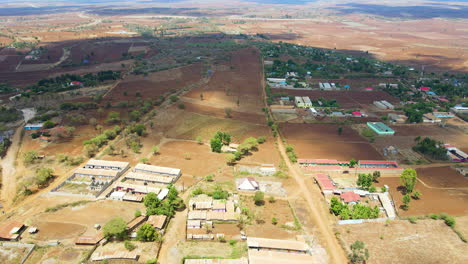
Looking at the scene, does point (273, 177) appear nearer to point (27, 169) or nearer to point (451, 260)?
point (451, 260)

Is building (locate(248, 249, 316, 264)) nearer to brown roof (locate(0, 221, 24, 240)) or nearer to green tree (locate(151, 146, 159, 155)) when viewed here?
brown roof (locate(0, 221, 24, 240))

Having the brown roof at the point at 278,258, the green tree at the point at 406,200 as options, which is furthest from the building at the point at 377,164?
the brown roof at the point at 278,258

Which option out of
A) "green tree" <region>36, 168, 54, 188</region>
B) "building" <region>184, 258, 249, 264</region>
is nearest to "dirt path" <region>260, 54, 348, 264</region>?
"building" <region>184, 258, 249, 264</region>

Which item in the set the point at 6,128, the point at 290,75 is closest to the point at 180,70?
the point at 290,75

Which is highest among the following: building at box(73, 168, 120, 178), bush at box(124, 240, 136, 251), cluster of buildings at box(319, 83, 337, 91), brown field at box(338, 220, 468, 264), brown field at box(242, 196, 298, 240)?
cluster of buildings at box(319, 83, 337, 91)

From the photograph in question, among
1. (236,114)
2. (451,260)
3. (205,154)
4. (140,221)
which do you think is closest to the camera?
(451,260)
